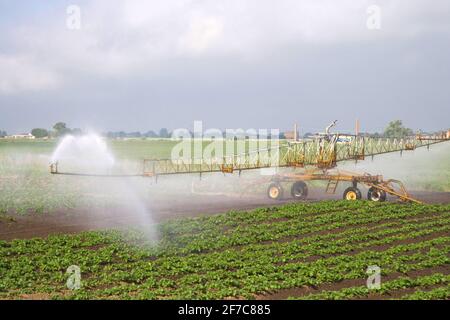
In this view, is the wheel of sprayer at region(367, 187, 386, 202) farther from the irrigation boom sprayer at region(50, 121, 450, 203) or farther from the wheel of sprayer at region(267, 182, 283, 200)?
the wheel of sprayer at region(267, 182, 283, 200)

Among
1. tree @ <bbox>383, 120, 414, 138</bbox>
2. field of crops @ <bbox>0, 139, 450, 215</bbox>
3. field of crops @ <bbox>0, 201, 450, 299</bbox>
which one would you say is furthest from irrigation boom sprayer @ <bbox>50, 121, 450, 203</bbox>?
tree @ <bbox>383, 120, 414, 138</bbox>

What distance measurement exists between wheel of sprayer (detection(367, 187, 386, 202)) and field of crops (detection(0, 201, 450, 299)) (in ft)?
19.7

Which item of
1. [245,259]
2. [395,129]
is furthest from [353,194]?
A: [395,129]

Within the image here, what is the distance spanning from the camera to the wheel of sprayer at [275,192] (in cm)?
3413

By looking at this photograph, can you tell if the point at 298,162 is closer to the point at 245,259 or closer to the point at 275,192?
the point at 275,192

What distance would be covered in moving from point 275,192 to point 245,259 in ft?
56.2

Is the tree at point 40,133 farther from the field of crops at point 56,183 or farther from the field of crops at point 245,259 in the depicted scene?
the field of crops at point 245,259

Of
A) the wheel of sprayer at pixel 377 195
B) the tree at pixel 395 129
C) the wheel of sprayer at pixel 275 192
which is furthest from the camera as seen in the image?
the tree at pixel 395 129

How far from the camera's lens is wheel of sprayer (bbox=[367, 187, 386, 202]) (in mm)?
31875

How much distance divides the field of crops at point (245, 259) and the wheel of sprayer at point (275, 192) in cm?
820

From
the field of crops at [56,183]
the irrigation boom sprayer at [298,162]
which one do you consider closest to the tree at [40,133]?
the field of crops at [56,183]

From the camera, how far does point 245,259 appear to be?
1753 cm
